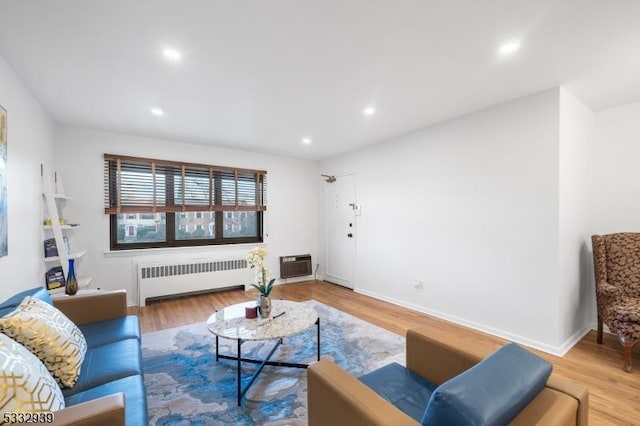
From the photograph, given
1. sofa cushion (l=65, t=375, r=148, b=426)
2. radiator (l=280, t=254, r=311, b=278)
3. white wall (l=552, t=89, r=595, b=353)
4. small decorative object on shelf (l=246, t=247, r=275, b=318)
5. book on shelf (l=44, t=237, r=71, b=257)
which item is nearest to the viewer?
sofa cushion (l=65, t=375, r=148, b=426)

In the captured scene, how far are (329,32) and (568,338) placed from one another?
3.57m

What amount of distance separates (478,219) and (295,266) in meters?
3.42

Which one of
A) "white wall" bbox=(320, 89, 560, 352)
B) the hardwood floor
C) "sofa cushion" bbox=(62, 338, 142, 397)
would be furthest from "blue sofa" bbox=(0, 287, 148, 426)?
"white wall" bbox=(320, 89, 560, 352)

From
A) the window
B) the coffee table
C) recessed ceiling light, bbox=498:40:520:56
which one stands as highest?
recessed ceiling light, bbox=498:40:520:56

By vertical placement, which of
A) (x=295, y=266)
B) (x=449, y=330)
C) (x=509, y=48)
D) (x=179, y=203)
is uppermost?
(x=509, y=48)

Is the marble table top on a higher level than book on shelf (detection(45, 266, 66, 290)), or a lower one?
lower

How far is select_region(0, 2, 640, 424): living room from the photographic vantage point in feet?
7.93

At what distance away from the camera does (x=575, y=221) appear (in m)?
2.92

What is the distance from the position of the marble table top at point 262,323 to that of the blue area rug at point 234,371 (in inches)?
17.0

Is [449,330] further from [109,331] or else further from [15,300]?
[15,300]

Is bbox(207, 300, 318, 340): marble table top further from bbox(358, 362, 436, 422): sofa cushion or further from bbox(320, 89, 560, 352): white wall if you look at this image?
bbox(320, 89, 560, 352): white wall

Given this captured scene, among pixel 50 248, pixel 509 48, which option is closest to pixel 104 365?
pixel 50 248

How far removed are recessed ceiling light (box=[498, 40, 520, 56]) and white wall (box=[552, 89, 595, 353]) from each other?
103 cm

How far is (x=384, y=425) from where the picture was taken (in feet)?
3.12
